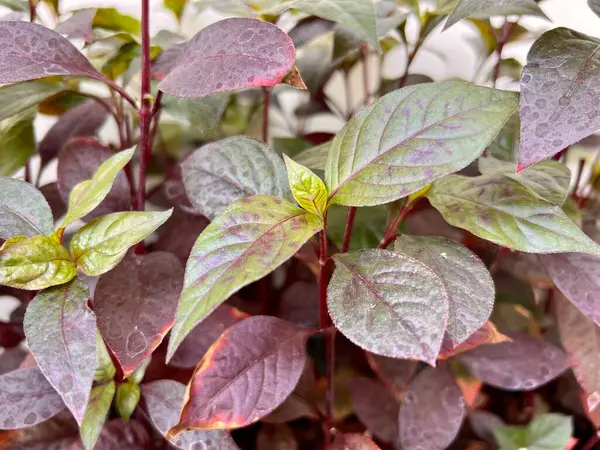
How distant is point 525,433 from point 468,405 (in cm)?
8

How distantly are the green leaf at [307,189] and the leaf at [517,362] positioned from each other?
0.29 meters

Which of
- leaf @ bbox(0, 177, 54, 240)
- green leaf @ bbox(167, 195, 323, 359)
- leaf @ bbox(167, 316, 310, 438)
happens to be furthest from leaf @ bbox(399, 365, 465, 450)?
leaf @ bbox(0, 177, 54, 240)

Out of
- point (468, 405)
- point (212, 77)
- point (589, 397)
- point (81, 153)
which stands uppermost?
point (212, 77)

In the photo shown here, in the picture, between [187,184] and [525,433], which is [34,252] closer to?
[187,184]

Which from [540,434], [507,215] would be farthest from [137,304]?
[540,434]

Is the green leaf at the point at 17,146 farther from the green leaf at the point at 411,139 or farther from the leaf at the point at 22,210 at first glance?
the green leaf at the point at 411,139

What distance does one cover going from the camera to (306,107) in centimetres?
93

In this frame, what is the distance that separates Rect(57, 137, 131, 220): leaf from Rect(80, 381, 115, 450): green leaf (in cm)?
A: 18

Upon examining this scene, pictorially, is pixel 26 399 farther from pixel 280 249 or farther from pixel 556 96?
pixel 556 96

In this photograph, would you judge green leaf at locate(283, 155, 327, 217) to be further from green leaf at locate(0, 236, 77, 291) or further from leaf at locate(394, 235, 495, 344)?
Result: green leaf at locate(0, 236, 77, 291)

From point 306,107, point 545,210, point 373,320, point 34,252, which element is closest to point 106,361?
point 34,252

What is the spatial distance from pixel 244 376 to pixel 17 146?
41cm

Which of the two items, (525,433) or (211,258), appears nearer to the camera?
(211,258)

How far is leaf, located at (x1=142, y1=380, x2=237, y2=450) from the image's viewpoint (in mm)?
483
